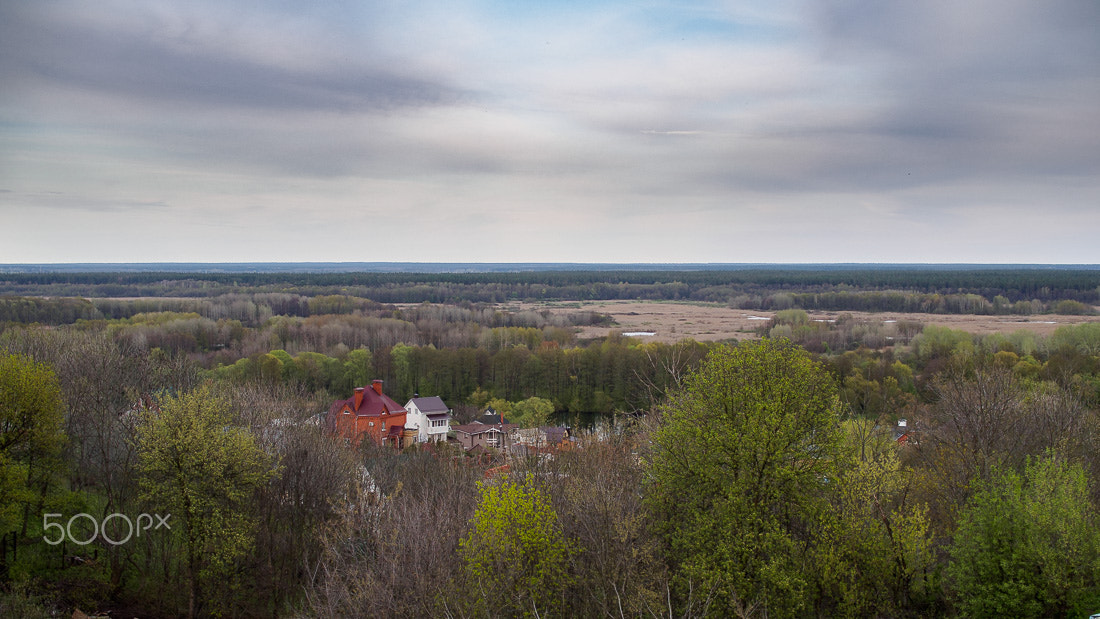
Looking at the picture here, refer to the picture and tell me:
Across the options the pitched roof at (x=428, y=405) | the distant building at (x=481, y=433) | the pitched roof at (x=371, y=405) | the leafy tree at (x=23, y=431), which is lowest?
the distant building at (x=481, y=433)

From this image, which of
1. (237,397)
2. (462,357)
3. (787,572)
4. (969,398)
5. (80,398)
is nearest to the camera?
(787,572)

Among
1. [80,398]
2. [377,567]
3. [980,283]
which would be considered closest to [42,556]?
[80,398]

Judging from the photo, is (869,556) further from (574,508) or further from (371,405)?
(371,405)

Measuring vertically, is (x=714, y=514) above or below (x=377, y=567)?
above

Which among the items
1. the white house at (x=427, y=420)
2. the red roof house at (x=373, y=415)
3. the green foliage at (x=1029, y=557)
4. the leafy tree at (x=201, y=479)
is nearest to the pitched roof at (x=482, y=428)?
the white house at (x=427, y=420)

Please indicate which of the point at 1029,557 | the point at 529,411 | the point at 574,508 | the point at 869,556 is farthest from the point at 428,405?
the point at 1029,557

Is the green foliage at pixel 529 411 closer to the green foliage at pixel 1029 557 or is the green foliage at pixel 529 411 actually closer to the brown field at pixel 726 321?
the green foliage at pixel 1029 557

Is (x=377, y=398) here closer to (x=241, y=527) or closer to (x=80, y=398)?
(x=80, y=398)
